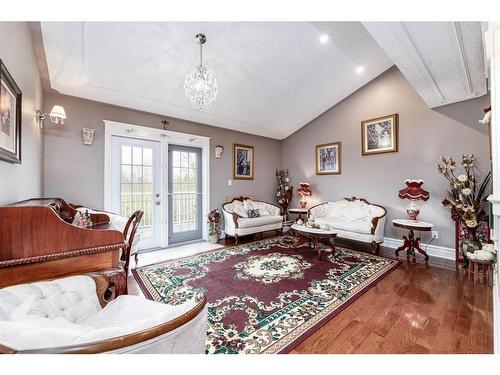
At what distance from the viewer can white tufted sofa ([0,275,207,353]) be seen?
0.53 m

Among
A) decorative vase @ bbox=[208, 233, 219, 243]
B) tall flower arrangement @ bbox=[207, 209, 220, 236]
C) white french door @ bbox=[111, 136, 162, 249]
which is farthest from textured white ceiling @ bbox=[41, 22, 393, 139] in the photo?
decorative vase @ bbox=[208, 233, 219, 243]

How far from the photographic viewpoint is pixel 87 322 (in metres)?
1.03

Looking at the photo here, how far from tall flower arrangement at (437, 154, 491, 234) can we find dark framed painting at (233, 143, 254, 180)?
11.6 ft

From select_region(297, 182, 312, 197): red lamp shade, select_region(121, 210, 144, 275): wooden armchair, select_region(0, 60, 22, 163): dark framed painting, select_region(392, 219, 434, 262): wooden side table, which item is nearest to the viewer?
select_region(0, 60, 22, 163): dark framed painting

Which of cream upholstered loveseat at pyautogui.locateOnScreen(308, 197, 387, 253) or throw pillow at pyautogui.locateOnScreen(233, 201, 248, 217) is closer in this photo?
cream upholstered loveseat at pyautogui.locateOnScreen(308, 197, 387, 253)

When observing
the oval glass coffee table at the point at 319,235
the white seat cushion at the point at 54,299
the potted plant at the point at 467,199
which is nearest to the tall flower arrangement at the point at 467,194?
the potted plant at the point at 467,199

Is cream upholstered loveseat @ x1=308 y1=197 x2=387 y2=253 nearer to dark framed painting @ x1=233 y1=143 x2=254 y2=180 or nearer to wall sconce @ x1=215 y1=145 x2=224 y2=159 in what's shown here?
dark framed painting @ x1=233 y1=143 x2=254 y2=180

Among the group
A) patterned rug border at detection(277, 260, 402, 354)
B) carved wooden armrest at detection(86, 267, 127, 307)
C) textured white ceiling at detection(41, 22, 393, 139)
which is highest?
textured white ceiling at detection(41, 22, 393, 139)

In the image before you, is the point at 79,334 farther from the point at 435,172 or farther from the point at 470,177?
the point at 435,172

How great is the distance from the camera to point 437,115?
3564 millimetres

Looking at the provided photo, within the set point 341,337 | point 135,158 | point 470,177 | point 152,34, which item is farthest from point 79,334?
point 470,177

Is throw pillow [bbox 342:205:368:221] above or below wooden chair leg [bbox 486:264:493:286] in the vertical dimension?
above

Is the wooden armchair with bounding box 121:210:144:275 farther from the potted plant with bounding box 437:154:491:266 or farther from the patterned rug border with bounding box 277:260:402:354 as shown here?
the potted plant with bounding box 437:154:491:266

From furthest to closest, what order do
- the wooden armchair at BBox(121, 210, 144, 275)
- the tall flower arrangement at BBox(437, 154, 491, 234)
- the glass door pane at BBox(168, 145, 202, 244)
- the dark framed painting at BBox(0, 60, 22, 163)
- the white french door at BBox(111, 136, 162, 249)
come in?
the glass door pane at BBox(168, 145, 202, 244) → the white french door at BBox(111, 136, 162, 249) → the tall flower arrangement at BBox(437, 154, 491, 234) → the wooden armchair at BBox(121, 210, 144, 275) → the dark framed painting at BBox(0, 60, 22, 163)
